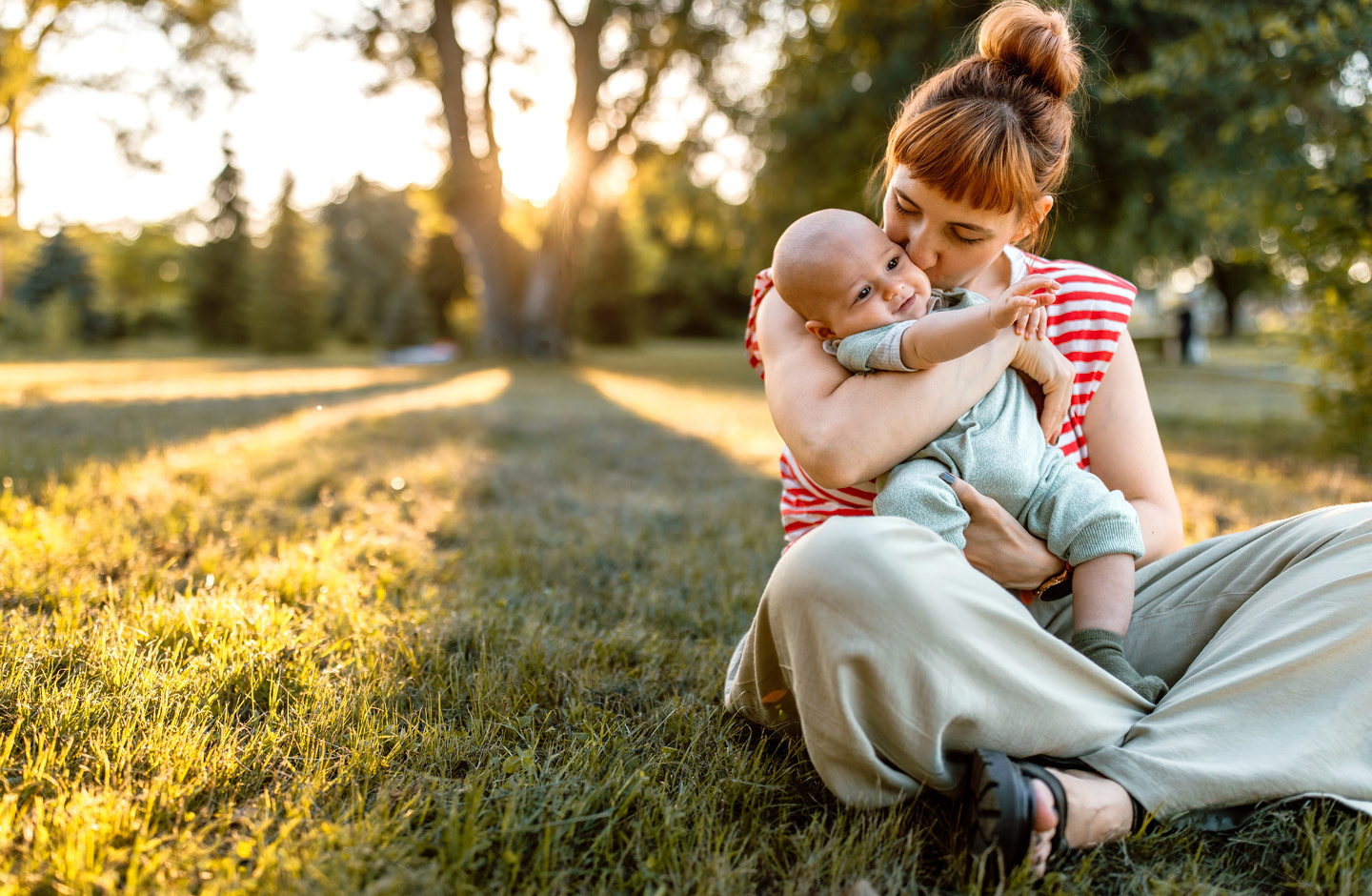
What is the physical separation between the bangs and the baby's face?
0.16 metres

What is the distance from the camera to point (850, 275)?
1748 millimetres

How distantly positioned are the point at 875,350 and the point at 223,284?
32175mm

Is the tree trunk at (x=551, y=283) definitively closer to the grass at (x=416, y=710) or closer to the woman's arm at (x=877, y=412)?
the grass at (x=416, y=710)

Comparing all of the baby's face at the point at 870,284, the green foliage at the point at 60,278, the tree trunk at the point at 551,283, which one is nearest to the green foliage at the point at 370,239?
the green foliage at the point at 60,278

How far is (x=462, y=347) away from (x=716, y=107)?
12.1 m

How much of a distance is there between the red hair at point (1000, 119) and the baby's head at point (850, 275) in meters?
0.16

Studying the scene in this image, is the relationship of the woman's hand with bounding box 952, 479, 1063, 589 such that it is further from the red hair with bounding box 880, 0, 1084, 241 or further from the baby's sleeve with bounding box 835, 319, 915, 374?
the red hair with bounding box 880, 0, 1084, 241

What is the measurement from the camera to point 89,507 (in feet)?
11.2

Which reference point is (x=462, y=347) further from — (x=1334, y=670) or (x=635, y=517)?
(x=1334, y=670)

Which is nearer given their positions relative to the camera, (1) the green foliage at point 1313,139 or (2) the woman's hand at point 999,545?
(2) the woman's hand at point 999,545

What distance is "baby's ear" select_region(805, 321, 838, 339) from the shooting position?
1.85 m

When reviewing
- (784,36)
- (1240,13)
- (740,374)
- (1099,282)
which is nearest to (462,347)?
(740,374)

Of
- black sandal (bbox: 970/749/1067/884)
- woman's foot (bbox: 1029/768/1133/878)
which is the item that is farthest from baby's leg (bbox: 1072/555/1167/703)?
black sandal (bbox: 970/749/1067/884)

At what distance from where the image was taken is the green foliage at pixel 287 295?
26.2m
